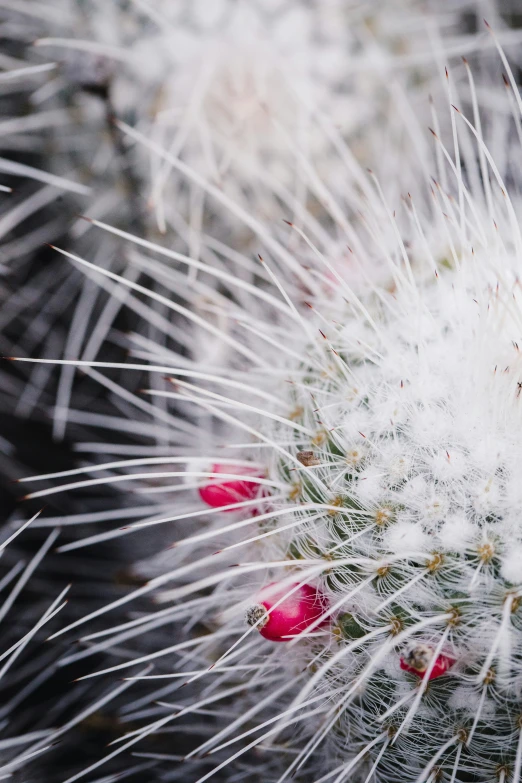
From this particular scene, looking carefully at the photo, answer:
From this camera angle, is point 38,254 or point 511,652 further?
point 38,254

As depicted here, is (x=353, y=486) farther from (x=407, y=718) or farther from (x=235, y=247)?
(x=235, y=247)

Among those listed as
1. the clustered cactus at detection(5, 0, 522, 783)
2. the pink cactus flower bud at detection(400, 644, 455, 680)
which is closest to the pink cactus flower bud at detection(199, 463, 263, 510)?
the clustered cactus at detection(5, 0, 522, 783)

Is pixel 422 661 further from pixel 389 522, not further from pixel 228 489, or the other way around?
pixel 228 489

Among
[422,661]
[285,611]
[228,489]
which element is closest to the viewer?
[422,661]

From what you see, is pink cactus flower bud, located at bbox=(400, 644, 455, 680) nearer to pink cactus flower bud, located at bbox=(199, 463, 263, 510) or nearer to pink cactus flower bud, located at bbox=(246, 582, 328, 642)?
pink cactus flower bud, located at bbox=(246, 582, 328, 642)

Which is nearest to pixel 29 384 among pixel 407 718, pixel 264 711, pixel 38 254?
pixel 38 254

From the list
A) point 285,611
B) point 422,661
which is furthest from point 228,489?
point 422,661
